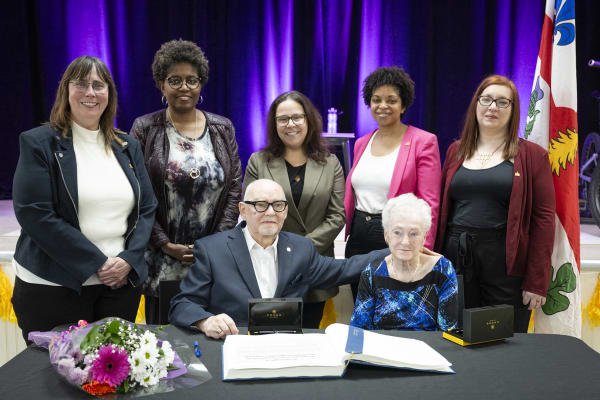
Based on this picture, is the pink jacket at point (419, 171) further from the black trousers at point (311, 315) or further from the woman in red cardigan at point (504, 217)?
the black trousers at point (311, 315)

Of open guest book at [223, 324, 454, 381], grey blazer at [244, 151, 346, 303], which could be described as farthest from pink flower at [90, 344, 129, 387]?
grey blazer at [244, 151, 346, 303]

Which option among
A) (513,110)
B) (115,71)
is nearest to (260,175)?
(513,110)

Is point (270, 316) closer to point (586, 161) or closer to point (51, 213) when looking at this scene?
point (51, 213)

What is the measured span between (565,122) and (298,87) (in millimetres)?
4869

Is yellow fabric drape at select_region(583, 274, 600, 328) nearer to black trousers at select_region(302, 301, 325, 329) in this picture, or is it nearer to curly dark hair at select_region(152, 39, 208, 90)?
black trousers at select_region(302, 301, 325, 329)

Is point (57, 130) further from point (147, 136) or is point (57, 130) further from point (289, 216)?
point (289, 216)

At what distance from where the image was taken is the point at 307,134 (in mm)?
2602

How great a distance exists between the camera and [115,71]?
7039 millimetres

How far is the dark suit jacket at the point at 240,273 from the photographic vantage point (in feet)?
6.40

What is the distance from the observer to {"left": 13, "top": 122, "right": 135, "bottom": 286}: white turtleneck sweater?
1980 mm

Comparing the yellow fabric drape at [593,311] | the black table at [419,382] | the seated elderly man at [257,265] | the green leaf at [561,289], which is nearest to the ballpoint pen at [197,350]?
the black table at [419,382]

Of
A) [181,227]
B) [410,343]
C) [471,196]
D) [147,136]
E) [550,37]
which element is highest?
[550,37]

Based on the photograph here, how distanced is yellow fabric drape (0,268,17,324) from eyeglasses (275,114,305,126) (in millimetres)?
2023

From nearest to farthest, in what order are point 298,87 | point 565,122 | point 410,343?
point 410,343 → point 565,122 → point 298,87
